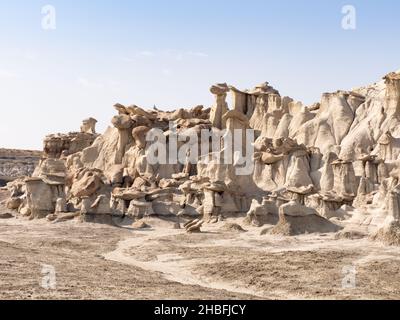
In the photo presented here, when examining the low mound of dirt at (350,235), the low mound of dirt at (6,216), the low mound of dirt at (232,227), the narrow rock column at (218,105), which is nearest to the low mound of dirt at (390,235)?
the low mound of dirt at (350,235)

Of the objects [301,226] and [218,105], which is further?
[218,105]

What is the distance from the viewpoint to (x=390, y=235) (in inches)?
920

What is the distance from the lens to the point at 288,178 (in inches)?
1598

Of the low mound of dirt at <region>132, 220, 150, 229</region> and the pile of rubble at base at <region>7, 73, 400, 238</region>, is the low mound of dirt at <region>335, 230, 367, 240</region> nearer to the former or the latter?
the pile of rubble at base at <region>7, 73, 400, 238</region>

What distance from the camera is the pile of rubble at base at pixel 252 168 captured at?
33000 millimetres

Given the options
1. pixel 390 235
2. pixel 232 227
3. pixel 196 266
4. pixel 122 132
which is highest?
pixel 122 132

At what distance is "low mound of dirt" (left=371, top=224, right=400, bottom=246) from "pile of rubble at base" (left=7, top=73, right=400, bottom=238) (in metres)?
0.21

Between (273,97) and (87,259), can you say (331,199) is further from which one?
(273,97)

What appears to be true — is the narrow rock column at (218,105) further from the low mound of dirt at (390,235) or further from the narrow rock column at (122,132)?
the low mound of dirt at (390,235)

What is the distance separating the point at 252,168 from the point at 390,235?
1934 cm

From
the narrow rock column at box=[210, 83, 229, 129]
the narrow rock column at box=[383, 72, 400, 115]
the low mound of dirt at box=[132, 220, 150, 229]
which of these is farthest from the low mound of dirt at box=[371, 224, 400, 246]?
the narrow rock column at box=[210, 83, 229, 129]

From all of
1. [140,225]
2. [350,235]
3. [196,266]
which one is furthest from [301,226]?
[140,225]

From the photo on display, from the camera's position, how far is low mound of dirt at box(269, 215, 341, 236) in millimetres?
27939

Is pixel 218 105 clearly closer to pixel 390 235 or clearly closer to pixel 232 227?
pixel 232 227
